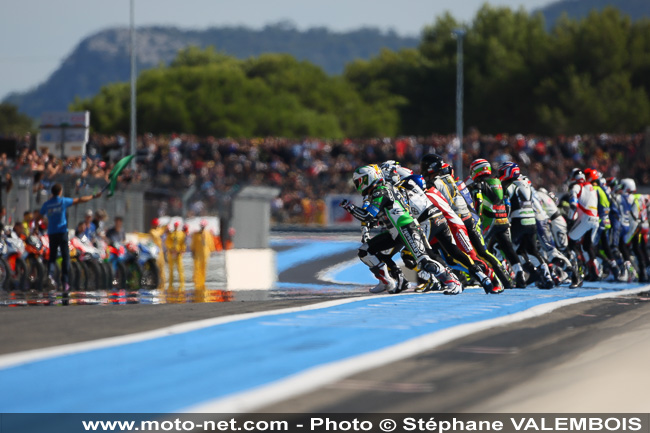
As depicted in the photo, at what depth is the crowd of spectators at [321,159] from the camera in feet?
139

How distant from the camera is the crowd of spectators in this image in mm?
42438

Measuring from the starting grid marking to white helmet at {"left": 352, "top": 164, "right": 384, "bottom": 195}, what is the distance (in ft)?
9.34

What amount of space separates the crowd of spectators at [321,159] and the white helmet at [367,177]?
88.1 feet

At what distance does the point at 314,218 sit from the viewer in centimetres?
4122

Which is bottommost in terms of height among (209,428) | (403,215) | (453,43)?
(209,428)

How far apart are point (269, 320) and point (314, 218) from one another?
103 ft

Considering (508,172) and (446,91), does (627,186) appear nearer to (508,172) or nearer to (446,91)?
(508,172)

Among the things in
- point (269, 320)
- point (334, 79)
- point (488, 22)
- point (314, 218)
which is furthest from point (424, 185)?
point (334, 79)

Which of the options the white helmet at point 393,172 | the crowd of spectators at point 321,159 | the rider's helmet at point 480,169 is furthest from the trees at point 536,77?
the white helmet at point 393,172

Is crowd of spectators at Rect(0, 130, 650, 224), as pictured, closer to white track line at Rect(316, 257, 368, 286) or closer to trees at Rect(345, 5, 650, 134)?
white track line at Rect(316, 257, 368, 286)

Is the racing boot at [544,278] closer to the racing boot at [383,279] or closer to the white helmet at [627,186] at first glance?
the racing boot at [383,279]

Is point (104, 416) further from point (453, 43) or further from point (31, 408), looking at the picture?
point (453, 43)

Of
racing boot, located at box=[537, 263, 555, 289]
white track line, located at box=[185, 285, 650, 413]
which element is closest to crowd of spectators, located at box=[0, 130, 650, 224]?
racing boot, located at box=[537, 263, 555, 289]

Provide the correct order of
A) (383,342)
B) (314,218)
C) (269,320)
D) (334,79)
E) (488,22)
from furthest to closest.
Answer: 1. (334,79)
2. (488,22)
3. (314,218)
4. (269,320)
5. (383,342)
